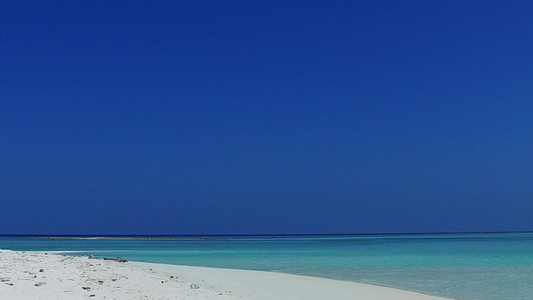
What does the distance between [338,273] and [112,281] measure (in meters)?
10.9

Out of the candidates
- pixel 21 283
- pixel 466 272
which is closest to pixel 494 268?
pixel 466 272

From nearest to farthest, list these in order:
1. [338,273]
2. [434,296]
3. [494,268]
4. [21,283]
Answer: [21,283] < [434,296] < [338,273] < [494,268]

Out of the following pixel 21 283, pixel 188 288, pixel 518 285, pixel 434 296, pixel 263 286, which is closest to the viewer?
pixel 21 283

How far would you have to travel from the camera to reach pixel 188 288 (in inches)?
A: 539

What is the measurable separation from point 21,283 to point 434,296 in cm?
1033

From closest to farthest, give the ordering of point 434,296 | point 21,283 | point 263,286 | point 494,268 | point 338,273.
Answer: point 21,283, point 434,296, point 263,286, point 338,273, point 494,268

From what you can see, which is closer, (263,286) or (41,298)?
A: (41,298)

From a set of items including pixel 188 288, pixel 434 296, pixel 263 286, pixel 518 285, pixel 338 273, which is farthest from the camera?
pixel 338 273

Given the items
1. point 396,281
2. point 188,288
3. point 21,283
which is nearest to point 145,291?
point 188,288

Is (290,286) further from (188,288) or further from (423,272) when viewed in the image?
(423,272)

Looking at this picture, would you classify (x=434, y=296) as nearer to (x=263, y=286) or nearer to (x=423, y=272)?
(x=263, y=286)

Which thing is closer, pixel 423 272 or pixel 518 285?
pixel 518 285

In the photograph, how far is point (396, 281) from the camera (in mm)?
18641

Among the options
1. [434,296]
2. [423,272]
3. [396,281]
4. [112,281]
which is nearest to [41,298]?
[112,281]
